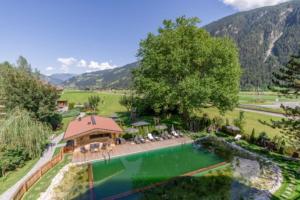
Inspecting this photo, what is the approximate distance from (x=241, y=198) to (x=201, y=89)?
42.5ft

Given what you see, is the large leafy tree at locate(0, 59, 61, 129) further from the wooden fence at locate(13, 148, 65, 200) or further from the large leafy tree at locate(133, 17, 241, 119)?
the large leafy tree at locate(133, 17, 241, 119)

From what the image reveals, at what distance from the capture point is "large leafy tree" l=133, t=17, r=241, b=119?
23.7m

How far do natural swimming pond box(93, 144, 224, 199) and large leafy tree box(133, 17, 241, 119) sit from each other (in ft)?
21.4

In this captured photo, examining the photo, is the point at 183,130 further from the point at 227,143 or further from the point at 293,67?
the point at 293,67

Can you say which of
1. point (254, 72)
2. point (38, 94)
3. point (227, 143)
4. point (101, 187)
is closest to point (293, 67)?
point (227, 143)

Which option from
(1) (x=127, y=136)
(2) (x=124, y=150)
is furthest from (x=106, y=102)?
(2) (x=124, y=150)

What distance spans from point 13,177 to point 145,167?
10.6 meters

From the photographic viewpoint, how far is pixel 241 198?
39.2ft

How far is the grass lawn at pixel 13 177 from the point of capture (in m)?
13.8

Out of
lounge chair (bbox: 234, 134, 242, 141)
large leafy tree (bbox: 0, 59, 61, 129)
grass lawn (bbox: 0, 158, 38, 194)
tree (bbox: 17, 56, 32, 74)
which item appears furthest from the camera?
tree (bbox: 17, 56, 32, 74)

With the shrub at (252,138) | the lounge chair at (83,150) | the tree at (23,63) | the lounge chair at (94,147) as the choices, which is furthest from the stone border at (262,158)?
the tree at (23,63)

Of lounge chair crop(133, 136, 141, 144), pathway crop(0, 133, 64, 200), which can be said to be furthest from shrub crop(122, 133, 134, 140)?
pathway crop(0, 133, 64, 200)

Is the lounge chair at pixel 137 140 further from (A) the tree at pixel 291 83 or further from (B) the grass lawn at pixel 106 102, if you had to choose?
(B) the grass lawn at pixel 106 102

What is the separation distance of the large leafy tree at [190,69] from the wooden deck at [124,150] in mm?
4688
